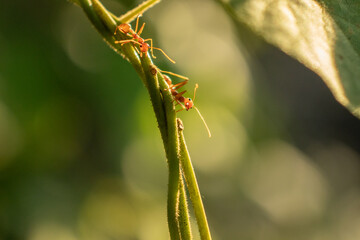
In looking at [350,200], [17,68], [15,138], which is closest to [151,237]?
[15,138]

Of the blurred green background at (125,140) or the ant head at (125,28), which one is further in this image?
the blurred green background at (125,140)

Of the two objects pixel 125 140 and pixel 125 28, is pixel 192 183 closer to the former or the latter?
pixel 125 28

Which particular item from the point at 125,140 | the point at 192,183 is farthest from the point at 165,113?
the point at 125,140

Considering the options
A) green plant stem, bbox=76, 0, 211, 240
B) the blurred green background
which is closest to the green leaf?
green plant stem, bbox=76, 0, 211, 240

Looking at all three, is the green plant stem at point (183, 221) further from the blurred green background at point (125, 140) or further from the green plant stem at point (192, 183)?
the blurred green background at point (125, 140)

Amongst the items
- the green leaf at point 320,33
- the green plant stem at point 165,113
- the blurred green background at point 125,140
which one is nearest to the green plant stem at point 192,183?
the green plant stem at point 165,113

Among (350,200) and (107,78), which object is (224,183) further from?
(350,200)
